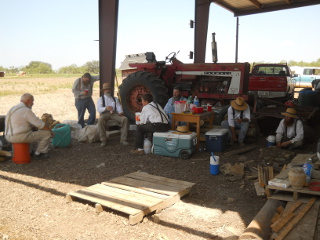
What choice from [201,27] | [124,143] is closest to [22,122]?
[124,143]

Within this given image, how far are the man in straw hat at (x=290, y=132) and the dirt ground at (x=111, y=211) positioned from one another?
0.82 ft

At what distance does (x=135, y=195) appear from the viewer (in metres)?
4.09

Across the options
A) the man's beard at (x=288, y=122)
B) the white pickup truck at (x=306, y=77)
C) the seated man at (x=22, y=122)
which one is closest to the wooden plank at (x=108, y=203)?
the seated man at (x=22, y=122)

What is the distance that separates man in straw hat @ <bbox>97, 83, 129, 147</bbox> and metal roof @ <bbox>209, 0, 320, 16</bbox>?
26.3 feet

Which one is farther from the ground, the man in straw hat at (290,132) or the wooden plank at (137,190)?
the man in straw hat at (290,132)

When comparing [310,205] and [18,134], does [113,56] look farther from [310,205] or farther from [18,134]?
[310,205]

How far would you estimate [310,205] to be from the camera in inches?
137

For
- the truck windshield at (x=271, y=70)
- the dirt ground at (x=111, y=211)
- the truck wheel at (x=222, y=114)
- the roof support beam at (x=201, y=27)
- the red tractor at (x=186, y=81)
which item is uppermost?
the roof support beam at (x=201, y=27)

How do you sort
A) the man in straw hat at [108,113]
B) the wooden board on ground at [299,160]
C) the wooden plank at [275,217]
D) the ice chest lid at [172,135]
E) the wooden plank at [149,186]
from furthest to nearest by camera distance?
the man in straw hat at [108,113], the ice chest lid at [172,135], the wooden board on ground at [299,160], the wooden plank at [149,186], the wooden plank at [275,217]

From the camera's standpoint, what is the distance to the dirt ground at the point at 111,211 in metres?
3.40

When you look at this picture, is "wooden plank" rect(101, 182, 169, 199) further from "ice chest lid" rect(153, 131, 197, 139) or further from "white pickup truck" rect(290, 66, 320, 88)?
"white pickup truck" rect(290, 66, 320, 88)

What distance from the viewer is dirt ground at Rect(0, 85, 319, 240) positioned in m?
3.40

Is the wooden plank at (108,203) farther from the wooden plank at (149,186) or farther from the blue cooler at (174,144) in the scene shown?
the blue cooler at (174,144)

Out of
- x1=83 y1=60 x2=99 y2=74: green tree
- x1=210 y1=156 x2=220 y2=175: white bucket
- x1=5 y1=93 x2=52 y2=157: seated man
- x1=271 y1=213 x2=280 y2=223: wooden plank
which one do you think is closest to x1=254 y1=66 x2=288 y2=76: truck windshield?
x1=210 y1=156 x2=220 y2=175: white bucket
